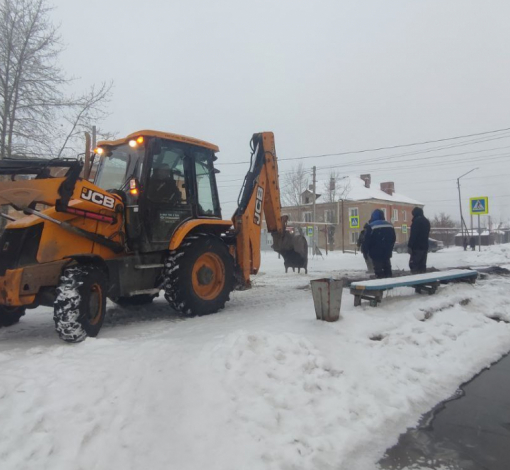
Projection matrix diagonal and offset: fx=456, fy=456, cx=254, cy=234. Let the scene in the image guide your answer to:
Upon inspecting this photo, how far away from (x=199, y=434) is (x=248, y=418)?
0.43 meters

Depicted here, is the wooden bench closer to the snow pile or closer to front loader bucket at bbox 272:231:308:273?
the snow pile

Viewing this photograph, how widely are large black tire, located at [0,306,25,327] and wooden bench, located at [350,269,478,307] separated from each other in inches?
194

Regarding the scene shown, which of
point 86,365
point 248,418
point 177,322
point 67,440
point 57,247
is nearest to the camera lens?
point 67,440

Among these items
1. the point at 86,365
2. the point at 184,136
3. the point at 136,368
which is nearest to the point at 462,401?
the point at 136,368

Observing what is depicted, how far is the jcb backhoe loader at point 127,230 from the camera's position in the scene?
5.19 m

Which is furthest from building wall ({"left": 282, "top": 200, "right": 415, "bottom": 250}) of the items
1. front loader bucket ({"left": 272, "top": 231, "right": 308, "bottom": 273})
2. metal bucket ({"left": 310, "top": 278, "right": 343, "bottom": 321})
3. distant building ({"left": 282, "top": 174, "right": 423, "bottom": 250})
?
metal bucket ({"left": 310, "top": 278, "right": 343, "bottom": 321})

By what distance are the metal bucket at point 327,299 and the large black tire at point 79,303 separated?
276 cm

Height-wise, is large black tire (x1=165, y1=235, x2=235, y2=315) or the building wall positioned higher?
the building wall

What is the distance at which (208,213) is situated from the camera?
7.62 meters

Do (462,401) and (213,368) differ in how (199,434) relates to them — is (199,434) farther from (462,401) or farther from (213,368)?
(462,401)

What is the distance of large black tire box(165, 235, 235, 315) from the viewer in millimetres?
6668

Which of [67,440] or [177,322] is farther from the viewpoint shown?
[177,322]

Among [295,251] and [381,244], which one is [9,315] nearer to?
[381,244]

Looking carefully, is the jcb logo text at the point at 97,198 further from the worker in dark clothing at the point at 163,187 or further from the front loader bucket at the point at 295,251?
the front loader bucket at the point at 295,251
